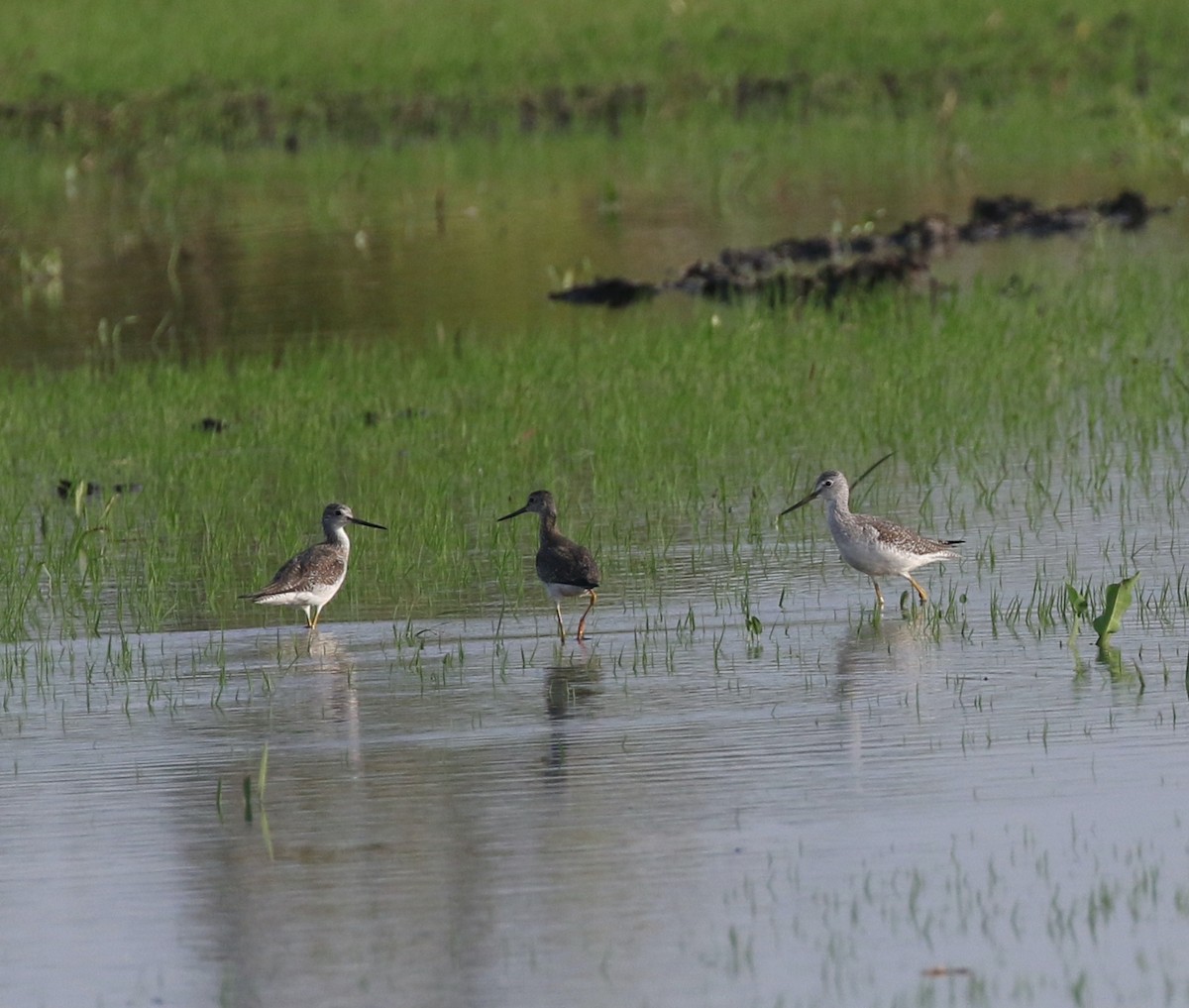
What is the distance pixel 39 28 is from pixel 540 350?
27.1m

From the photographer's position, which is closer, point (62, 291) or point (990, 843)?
point (990, 843)

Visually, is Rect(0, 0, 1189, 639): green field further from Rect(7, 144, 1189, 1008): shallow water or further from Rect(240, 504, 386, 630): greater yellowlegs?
Rect(7, 144, 1189, 1008): shallow water

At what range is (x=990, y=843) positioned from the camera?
7.07m

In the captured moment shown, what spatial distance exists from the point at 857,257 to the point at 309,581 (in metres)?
12.9

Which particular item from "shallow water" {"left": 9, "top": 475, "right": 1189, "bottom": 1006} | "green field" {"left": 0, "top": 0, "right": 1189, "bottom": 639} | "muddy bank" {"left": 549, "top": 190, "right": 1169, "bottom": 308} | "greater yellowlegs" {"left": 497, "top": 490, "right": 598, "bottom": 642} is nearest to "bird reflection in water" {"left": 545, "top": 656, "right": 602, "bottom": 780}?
"shallow water" {"left": 9, "top": 475, "right": 1189, "bottom": 1006}

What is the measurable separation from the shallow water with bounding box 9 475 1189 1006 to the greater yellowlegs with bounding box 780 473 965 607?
7.9 inches

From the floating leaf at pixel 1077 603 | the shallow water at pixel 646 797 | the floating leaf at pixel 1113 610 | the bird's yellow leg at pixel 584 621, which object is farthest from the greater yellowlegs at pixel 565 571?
the floating leaf at pixel 1113 610

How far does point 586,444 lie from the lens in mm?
14703

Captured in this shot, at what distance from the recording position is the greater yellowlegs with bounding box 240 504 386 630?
10758mm

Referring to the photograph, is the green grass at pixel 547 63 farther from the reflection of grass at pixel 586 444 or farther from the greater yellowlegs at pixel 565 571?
the greater yellowlegs at pixel 565 571

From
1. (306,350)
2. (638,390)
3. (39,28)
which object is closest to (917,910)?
(638,390)

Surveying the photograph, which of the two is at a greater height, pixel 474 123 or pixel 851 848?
pixel 474 123

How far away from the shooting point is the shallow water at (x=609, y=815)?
629 centimetres

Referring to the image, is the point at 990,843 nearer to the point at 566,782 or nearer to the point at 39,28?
the point at 566,782
